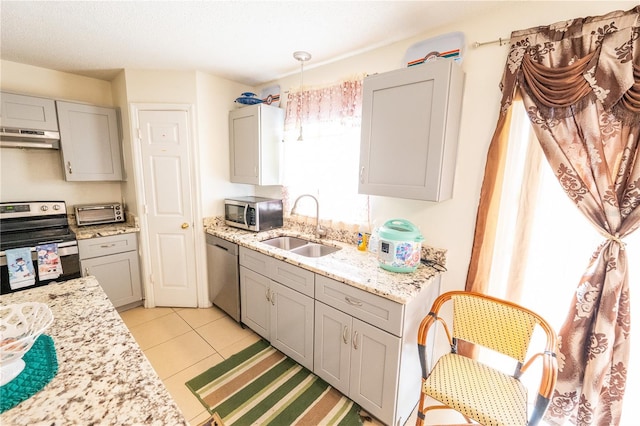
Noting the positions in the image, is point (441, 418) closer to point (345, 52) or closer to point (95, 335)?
point (95, 335)

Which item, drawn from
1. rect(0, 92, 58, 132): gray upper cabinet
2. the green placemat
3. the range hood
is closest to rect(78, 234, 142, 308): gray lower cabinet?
the range hood

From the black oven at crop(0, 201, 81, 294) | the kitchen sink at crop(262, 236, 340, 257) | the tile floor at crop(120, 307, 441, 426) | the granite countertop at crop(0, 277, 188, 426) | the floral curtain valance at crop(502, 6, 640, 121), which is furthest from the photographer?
the kitchen sink at crop(262, 236, 340, 257)

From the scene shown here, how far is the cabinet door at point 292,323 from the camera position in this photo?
191 cm

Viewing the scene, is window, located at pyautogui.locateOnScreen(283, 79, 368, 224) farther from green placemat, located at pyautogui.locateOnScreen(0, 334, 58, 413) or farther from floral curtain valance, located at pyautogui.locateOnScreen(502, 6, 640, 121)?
green placemat, located at pyautogui.locateOnScreen(0, 334, 58, 413)

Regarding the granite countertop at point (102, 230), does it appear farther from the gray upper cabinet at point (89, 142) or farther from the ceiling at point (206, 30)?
the ceiling at point (206, 30)

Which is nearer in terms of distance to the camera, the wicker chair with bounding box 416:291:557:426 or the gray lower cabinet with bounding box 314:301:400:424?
the wicker chair with bounding box 416:291:557:426

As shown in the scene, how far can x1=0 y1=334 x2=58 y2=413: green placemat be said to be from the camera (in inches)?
28.0

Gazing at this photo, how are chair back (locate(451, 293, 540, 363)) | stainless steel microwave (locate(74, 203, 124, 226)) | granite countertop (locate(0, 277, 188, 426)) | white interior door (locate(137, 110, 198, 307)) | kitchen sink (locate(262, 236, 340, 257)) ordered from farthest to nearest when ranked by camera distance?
stainless steel microwave (locate(74, 203, 124, 226)) → white interior door (locate(137, 110, 198, 307)) → kitchen sink (locate(262, 236, 340, 257)) → chair back (locate(451, 293, 540, 363)) → granite countertop (locate(0, 277, 188, 426))

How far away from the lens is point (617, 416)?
130 cm

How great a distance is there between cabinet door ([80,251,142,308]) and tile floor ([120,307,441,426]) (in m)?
0.18

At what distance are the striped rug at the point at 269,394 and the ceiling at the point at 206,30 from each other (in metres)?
2.44

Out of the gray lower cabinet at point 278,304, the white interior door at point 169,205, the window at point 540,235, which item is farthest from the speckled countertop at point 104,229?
the window at point 540,235

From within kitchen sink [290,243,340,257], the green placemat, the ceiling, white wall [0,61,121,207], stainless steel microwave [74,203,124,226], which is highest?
the ceiling

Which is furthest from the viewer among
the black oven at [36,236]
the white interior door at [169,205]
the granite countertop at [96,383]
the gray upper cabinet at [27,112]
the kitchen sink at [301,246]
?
the white interior door at [169,205]
